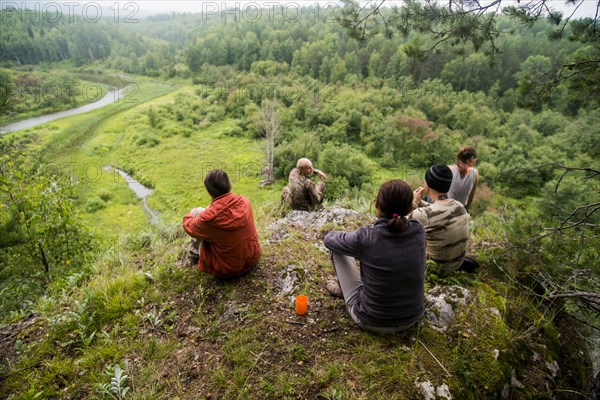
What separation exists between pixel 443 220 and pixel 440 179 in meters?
0.43

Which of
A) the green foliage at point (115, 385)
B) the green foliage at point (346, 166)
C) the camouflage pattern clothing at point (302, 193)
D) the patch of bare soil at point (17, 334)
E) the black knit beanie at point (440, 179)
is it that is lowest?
the green foliage at point (346, 166)

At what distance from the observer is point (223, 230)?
338 cm

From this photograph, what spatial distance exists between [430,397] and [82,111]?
196 ft

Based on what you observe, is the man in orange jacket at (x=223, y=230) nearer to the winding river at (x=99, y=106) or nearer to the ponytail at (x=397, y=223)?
the ponytail at (x=397, y=223)

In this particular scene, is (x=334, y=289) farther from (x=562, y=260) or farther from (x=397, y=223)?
(x=562, y=260)

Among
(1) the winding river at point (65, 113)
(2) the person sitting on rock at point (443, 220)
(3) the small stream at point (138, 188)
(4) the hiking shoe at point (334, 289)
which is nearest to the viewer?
(2) the person sitting on rock at point (443, 220)

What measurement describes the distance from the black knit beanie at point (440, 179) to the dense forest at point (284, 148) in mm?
1100

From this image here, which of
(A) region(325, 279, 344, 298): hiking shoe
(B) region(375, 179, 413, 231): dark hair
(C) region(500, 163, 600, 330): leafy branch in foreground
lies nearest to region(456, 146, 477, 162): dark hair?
(C) region(500, 163, 600, 330): leafy branch in foreground

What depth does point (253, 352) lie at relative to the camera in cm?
278

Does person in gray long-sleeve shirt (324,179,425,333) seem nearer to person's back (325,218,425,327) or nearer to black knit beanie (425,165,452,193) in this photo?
person's back (325,218,425,327)

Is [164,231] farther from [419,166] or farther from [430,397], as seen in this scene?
[419,166]

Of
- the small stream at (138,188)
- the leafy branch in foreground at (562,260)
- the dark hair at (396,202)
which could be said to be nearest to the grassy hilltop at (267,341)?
the leafy branch in foreground at (562,260)

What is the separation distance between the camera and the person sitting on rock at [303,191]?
618 cm

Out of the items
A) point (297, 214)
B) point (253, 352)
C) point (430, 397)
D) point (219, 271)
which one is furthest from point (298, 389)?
point (297, 214)
